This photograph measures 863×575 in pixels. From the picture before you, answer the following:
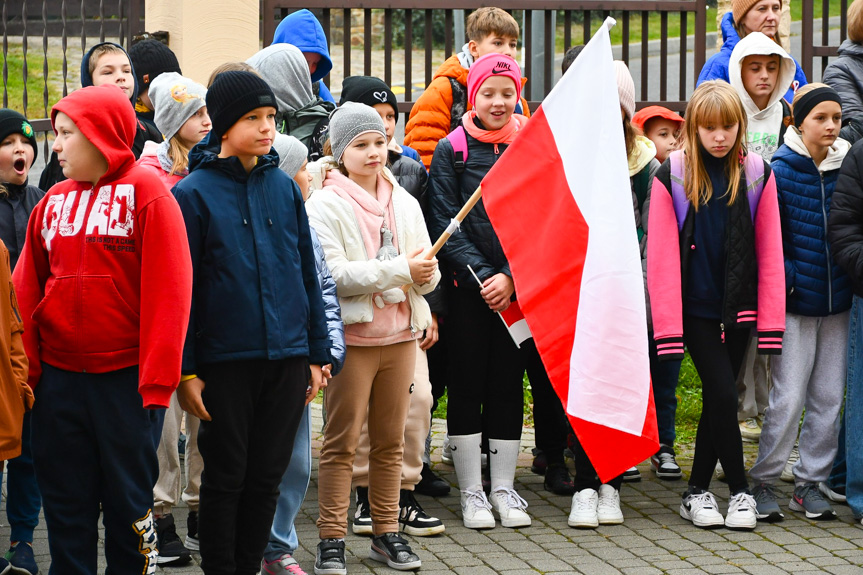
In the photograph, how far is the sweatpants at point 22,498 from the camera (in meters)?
4.86

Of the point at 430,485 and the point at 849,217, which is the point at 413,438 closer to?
the point at 430,485

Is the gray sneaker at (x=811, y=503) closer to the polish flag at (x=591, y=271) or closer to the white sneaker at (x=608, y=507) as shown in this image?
the white sneaker at (x=608, y=507)

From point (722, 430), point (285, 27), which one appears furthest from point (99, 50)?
point (722, 430)

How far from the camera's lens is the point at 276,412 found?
167 inches

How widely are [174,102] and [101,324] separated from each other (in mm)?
1507

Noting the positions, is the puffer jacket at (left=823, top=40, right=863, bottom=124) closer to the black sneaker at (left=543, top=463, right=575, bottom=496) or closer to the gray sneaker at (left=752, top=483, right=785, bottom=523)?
the gray sneaker at (left=752, top=483, right=785, bottom=523)

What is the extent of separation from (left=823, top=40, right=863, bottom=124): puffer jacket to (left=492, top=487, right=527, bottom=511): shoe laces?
284cm

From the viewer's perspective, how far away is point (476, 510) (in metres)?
5.54

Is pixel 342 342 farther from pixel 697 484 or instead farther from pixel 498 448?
pixel 697 484

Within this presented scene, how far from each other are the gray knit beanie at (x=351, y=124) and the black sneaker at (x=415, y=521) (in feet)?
5.52

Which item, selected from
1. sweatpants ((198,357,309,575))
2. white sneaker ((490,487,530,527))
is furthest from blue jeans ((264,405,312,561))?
white sneaker ((490,487,530,527))

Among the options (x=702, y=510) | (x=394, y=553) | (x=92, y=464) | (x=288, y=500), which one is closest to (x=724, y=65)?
(x=702, y=510)

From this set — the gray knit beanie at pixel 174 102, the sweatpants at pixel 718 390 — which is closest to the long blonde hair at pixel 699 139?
the sweatpants at pixel 718 390

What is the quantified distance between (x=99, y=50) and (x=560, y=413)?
3132 mm
